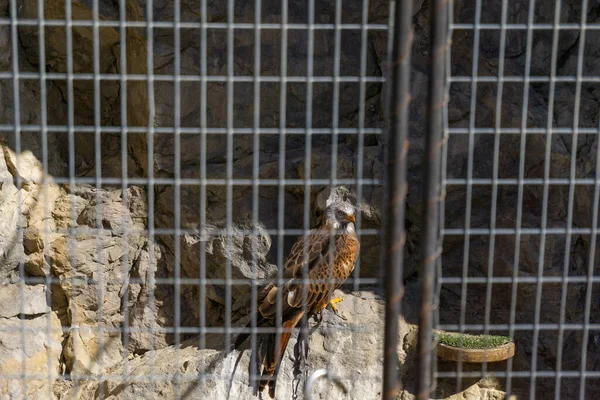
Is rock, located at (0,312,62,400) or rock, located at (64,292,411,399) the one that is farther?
rock, located at (0,312,62,400)

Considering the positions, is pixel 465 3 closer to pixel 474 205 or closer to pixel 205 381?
pixel 474 205

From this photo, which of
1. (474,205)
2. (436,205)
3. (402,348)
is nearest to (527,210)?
(474,205)

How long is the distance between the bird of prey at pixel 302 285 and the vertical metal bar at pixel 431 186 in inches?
57.0

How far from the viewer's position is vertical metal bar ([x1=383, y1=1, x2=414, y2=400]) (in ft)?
5.73

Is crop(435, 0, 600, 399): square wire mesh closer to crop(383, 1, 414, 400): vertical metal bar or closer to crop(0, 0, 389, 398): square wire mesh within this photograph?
crop(0, 0, 389, 398): square wire mesh

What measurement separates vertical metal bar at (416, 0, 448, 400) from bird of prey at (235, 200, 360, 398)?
57.0 inches

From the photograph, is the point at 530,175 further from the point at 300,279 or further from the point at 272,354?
the point at 272,354

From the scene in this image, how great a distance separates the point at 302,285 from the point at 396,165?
1.77 meters

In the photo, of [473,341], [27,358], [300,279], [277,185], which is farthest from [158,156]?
[473,341]

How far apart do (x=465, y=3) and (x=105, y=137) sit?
2.43 metres

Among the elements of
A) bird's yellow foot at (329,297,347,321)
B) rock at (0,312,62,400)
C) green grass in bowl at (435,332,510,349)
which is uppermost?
bird's yellow foot at (329,297,347,321)

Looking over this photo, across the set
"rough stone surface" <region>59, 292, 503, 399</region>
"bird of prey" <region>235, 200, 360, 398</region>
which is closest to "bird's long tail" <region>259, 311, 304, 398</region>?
"bird of prey" <region>235, 200, 360, 398</region>

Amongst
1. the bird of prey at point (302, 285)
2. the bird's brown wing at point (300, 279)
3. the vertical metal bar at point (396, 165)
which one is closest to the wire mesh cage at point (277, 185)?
the bird of prey at point (302, 285)

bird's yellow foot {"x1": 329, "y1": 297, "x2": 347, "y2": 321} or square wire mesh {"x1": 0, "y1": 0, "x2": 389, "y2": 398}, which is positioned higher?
square wire mesh {"x1": 0, "y1": 0, "x2": 389, "y2": 398}
